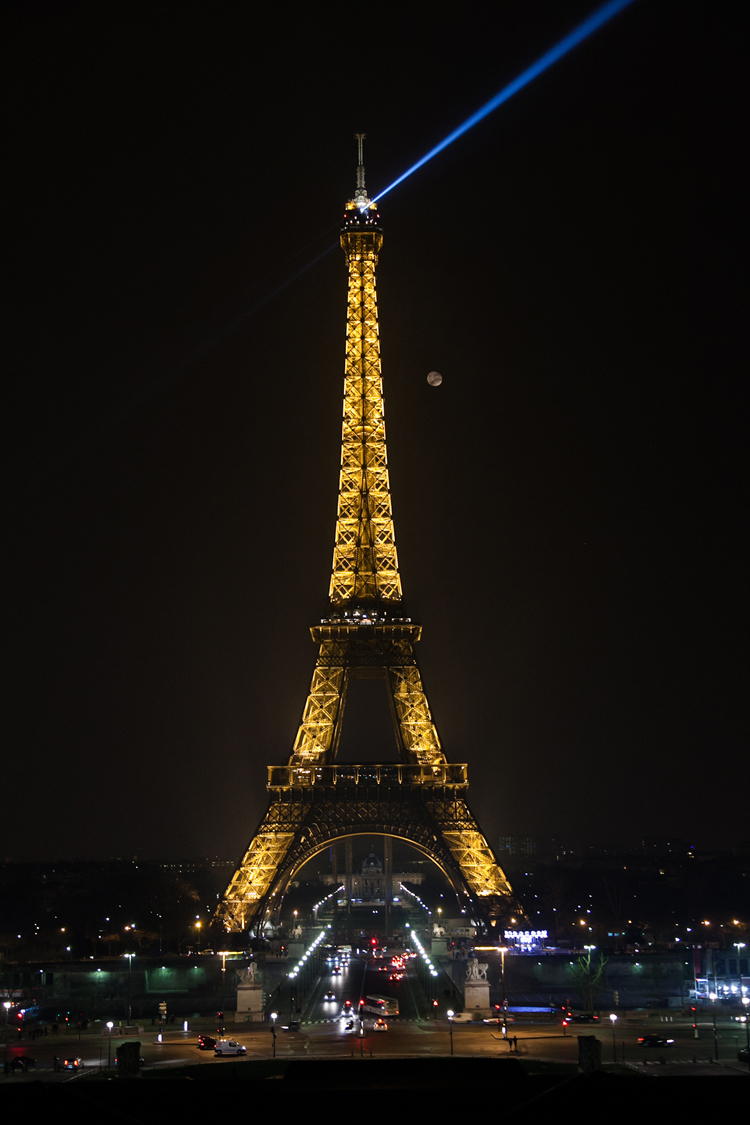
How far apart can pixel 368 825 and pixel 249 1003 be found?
18812 mm

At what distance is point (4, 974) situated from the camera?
252ft

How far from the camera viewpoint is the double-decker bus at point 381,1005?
2520 inches

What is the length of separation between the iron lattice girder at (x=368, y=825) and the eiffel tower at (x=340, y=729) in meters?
0.07

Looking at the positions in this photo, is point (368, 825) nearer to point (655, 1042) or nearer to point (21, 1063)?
point (655, 1042)

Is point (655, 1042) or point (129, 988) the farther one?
point (129, 988)

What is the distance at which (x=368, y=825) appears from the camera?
8338cm

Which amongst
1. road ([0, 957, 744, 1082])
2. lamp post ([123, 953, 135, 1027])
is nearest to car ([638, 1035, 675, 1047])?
road ([0, 957, 744, 1082])

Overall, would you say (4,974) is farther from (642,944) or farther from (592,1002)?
(642,944)

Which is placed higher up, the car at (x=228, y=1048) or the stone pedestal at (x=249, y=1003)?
the stone pedestal at (x=249, y=1003)

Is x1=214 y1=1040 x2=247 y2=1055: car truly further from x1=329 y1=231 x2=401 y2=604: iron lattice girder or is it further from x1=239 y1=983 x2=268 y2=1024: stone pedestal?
x1=329 y1=231 x2=401 y2=604: iron lattice girder

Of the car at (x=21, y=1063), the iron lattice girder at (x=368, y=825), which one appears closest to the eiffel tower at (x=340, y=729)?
the iron lattice girder at (x=368, y=825)

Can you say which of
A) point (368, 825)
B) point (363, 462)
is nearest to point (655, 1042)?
point (368, 825)

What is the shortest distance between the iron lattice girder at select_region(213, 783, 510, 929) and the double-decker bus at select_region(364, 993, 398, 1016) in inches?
615

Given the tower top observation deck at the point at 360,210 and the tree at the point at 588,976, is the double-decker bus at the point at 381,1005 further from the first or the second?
the tower top observation deck at the point at 360,210
